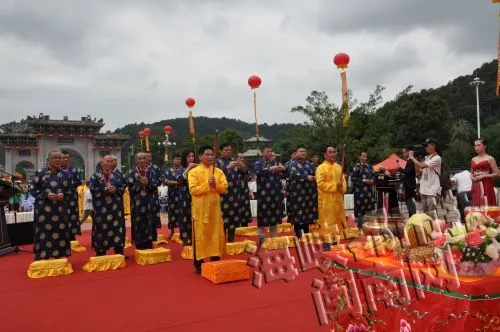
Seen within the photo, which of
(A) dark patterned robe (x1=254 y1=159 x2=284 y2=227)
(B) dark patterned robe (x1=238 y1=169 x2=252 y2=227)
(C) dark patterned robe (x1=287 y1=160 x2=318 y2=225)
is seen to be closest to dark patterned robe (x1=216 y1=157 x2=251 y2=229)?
(B) dark patterned robe (x1=238 y1=169 x2=252 y2=227)

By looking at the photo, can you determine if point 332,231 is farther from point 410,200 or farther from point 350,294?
point 410,200

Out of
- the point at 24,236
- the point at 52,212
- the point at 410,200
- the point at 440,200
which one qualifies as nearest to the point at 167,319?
the point at 52,212

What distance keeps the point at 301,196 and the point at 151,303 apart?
3.44 meters

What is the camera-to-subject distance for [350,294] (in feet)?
7.59

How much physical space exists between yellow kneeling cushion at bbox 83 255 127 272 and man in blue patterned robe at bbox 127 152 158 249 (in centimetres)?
73

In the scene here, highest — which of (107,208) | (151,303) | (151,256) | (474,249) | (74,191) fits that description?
(74,191)

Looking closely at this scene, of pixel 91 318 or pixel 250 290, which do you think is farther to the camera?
pixel 250 290

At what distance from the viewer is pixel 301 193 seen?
664 cm

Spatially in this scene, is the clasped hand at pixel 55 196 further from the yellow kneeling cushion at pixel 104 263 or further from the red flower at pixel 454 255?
the red flower at pixel 454 255

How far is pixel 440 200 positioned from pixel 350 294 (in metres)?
3.11

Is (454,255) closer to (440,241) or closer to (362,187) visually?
(440,241)

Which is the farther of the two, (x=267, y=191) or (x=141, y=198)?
(x=267, y=191)

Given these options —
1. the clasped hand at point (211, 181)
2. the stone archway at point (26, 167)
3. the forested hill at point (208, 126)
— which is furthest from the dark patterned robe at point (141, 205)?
the forested hill at point (208, 126)

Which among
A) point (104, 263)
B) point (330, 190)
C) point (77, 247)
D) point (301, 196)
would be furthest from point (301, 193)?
point (77, 247)
